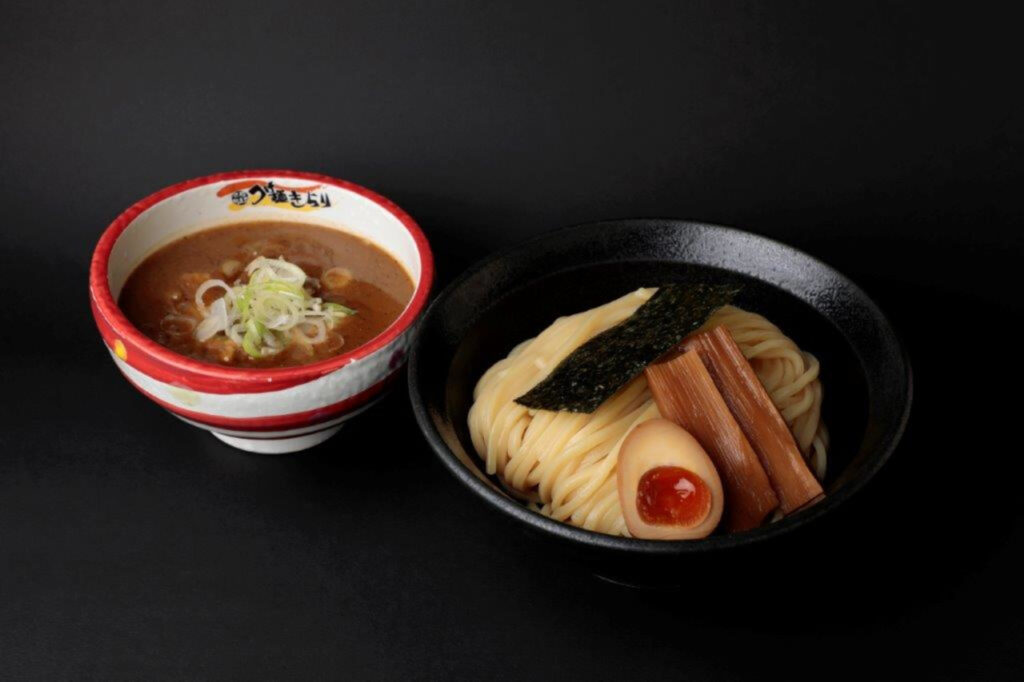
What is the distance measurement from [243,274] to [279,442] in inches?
16.7

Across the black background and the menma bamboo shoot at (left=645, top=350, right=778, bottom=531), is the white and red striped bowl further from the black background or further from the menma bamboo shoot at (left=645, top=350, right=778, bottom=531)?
the menma bamboo shoot at (left=645, top=350, right=778, bottom=531)

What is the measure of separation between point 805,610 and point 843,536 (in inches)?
10.0

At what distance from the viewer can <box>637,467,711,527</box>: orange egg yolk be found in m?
2.38

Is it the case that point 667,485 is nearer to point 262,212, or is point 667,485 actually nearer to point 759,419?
point 759,419

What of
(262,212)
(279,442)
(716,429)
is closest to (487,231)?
(262,212)

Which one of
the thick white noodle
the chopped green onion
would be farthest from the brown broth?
the thick white noodle

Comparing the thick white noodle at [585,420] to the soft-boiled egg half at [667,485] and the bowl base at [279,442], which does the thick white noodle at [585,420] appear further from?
the bowl base at [279,442]

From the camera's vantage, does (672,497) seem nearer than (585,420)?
Yes

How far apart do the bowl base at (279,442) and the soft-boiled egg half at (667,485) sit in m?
0.81

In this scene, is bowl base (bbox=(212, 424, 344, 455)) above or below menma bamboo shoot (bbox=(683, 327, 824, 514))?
below

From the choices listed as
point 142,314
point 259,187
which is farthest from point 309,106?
point 142,314

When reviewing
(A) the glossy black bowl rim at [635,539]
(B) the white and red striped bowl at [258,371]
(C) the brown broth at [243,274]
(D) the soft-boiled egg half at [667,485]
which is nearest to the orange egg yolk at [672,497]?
(D) the soft-boiled egg half at [667,485]

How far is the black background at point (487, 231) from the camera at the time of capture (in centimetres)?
264

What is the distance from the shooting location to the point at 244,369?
269 cm
